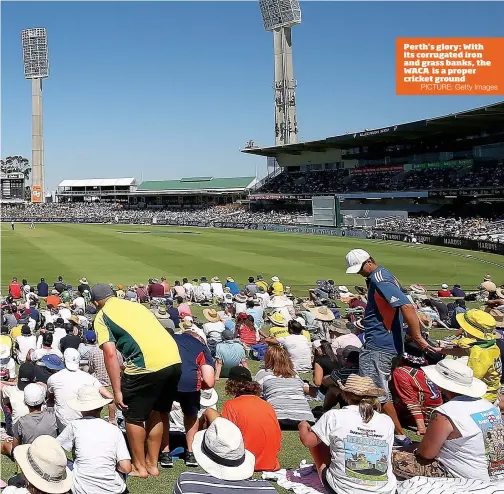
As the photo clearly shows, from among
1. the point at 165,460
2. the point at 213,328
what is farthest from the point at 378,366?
the point at 213,328

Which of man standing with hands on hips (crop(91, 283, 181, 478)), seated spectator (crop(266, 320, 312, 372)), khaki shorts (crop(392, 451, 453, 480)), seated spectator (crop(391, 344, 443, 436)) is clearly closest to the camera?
khaki shorts (crop(392, 451, 453, 480))

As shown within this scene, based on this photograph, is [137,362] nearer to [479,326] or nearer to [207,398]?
[207,398]

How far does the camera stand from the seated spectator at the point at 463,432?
460 cm

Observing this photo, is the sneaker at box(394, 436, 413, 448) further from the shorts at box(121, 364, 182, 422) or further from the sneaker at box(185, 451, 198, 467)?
the shorts at box(121, 364, 182, 422)

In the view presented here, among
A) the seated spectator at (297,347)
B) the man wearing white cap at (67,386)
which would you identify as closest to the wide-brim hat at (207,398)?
the man wearing white cap at (67,386)

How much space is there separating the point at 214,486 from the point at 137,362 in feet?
5.11

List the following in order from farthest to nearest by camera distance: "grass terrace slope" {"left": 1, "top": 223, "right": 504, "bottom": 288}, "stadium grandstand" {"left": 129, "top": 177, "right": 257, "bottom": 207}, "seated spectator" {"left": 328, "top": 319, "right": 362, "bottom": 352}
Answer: "stadium grandstand" {"left": 129, "top": 177, "right": 257, "bottom": 207} → "grass terrace slope" {"left": 1, "top": 223, "right": 504, "bottom": 288} → "seated spectator" {"left": 328, "top": 319, "right": 362, "bottom": 352}

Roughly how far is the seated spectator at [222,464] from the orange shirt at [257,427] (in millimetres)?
1221

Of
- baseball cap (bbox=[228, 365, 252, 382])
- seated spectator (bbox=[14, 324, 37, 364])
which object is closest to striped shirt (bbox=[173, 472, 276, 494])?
baseball cap (bbox=[228, 365, 252, 382])

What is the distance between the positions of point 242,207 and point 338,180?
26.2 m

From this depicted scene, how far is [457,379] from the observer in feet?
15.7

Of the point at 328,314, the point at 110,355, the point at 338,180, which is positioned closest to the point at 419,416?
the point at 110,355

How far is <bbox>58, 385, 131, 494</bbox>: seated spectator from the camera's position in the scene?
4.68m

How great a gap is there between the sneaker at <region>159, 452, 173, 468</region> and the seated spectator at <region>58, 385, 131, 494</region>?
101cm
